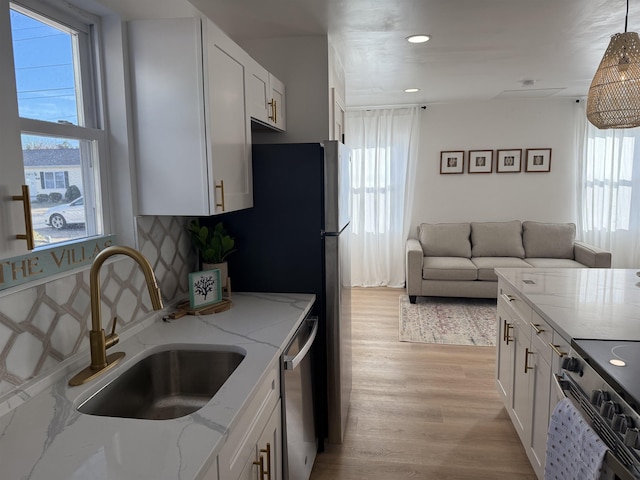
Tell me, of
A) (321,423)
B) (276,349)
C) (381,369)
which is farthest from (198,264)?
(381,369)

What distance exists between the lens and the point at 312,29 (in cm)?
264

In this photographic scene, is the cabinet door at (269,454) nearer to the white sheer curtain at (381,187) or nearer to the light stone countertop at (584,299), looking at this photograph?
the light stone countertop at (584,299)

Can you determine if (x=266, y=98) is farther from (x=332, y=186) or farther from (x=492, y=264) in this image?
(x=492, y=264)

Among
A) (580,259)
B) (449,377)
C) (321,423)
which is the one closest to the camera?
(321,423)

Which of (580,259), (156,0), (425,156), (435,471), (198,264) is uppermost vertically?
(156,0)

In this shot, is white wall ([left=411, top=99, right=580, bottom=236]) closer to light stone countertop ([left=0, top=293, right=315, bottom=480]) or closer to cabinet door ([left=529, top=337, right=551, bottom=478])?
cabinet door ([left=529, top=337, right=551, bottom=478])

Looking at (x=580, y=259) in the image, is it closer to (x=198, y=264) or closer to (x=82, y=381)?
(x=198, y=264)

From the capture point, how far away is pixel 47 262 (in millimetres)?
1388

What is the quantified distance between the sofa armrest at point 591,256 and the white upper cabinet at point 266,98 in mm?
3840

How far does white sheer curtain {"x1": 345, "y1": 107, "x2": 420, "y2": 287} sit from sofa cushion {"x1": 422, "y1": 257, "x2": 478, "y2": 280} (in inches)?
33.1

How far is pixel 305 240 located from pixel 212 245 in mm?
473

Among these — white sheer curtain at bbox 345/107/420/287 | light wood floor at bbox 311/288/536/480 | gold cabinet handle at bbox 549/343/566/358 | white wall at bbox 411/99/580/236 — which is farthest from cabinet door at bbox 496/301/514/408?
white wall at bbox 411/99/580/236

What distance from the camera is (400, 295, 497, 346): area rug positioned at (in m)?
4.09

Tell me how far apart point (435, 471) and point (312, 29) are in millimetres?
2546
